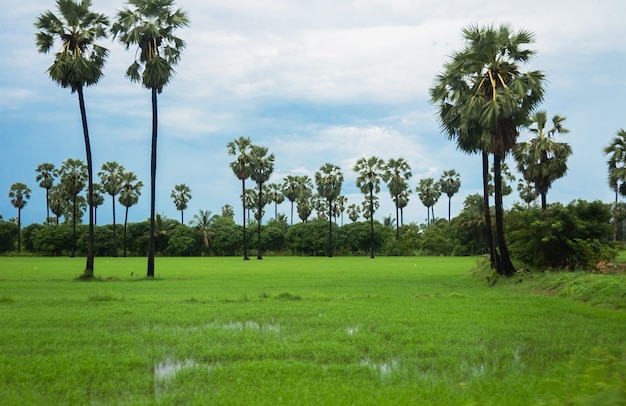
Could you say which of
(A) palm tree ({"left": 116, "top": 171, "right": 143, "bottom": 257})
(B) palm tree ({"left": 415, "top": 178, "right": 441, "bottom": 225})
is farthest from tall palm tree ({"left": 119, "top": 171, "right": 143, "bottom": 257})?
(B) palm tree ({"left": 415, "top": 178, "right": 441, "bottom": 225})

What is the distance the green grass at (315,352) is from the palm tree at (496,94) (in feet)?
34.3

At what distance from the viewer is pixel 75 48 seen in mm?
34156

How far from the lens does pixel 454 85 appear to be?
29922 millimetres

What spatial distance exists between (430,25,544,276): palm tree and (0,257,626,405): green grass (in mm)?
10470

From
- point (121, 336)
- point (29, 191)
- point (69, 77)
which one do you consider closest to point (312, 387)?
point (121, 336)

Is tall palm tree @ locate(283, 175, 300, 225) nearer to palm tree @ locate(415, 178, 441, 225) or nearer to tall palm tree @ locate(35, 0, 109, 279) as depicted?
palm tree @ locate(415, 178, 441, 225)

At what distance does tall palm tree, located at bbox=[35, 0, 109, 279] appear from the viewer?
33.5 metres

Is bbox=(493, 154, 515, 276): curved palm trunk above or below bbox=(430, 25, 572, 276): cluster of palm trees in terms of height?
below

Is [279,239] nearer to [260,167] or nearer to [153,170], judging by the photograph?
[260,167]

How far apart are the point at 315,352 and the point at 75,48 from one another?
31.0 metres

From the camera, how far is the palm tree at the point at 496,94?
27.2 metres

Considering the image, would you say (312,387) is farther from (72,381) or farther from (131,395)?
(72,381)

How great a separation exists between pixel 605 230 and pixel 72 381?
26.4m

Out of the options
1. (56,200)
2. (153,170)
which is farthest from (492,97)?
(56,200)
